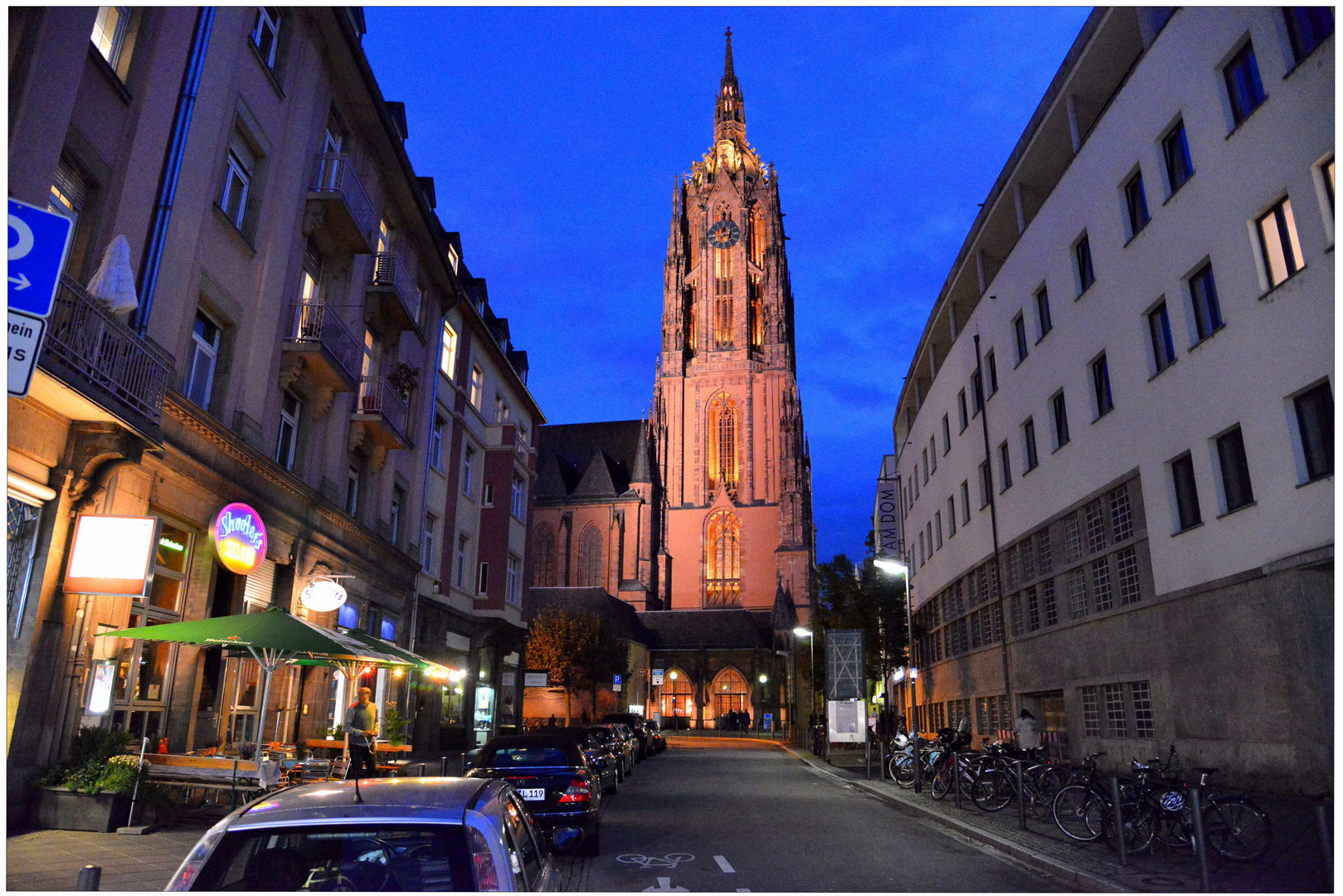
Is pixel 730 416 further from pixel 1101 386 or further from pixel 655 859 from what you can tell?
pixel 655 859

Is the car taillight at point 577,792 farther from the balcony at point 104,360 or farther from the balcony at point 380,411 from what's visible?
the balcony at point 380,411

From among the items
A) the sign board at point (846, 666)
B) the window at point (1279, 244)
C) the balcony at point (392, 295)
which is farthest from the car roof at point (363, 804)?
the sign board at point (846, 666)

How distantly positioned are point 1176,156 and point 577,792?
15698 millimetres

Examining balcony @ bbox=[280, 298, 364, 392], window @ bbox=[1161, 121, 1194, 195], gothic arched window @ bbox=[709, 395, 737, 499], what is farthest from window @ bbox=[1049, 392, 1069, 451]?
gothic arched window @ bbox=[709, 395, 737, 499]

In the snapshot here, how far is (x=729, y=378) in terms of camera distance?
8350 centimetres

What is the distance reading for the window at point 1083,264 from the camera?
20891 mm

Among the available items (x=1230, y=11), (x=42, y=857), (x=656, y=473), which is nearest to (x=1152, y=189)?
(x=1230, y=11)

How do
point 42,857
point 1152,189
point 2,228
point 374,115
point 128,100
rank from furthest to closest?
1. point 374,115
2. point 1152,189
3. point 128,100
4. point 42,857
5. point 2,228

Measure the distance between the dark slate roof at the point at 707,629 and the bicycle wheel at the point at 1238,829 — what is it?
6358 cm

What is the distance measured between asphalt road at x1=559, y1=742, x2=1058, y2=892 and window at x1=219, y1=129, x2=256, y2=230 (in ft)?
38.2

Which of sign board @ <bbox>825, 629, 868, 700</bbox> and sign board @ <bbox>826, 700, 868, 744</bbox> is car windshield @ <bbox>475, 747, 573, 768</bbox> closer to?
sign board @ <bbox>825, 629, 868, 700</bbox>

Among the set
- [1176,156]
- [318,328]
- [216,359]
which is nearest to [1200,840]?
[1176,156]

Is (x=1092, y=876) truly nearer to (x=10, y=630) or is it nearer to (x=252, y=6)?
(x=10, y=630)

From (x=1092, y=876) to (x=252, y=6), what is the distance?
56.3 feet
